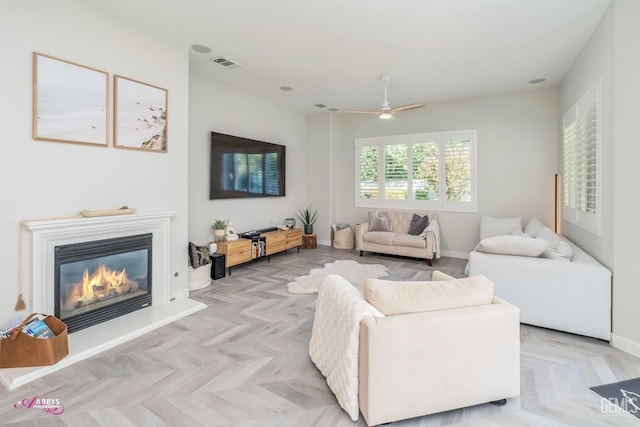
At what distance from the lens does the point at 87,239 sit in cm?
293

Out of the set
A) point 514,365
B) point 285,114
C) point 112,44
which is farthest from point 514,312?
point 285,114

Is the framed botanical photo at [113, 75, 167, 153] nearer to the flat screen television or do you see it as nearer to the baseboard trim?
the flat screen television

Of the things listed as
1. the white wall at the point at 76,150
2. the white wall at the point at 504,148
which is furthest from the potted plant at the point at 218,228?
the white wall at the point at 504,148

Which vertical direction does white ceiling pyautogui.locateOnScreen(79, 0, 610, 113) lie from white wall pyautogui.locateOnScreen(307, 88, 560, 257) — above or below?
above

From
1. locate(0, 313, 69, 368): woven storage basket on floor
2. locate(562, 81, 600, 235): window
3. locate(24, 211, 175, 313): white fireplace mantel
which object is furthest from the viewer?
locate(562, 81, 600, 235): window

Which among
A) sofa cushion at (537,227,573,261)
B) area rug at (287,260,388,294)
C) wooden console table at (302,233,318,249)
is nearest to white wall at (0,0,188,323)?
area rug at (287,260,388,294)

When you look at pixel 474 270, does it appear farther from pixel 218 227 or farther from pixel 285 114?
pixel 285 114

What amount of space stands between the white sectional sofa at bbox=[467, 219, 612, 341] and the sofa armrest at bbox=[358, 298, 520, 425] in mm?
1399

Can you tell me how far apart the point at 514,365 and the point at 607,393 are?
787 mm

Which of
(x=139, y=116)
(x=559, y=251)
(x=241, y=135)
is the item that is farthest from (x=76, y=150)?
(x=559, y=251)

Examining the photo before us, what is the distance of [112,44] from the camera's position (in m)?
3.10
